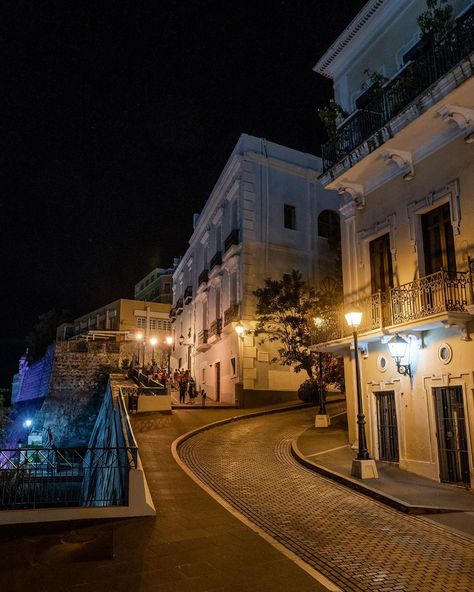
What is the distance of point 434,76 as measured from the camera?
38.3 ft

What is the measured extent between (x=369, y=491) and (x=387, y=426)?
3798mm

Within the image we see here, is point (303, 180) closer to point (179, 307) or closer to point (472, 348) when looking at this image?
point (179, 307)

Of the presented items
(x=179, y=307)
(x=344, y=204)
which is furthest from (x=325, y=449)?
(x=179, y=307)

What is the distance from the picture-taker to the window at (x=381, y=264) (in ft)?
47.0

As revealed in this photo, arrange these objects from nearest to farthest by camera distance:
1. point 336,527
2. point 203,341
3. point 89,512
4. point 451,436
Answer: point 336,527, point 89,512, point 451,436, point 203,341

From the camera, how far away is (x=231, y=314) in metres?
28.1

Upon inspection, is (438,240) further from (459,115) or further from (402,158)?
(459,115)

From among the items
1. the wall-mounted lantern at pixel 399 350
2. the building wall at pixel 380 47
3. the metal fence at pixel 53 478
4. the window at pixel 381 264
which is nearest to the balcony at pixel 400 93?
the building wall at pixel 380 47

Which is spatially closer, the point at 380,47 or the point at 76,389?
the point at 380,47

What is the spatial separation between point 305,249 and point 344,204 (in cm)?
1325

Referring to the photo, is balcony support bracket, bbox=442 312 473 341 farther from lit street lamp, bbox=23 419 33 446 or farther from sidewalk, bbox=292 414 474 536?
lit street lamp, bbox=23 419 33 446

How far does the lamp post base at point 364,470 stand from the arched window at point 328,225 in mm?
19786

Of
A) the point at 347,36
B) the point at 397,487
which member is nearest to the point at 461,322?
the point at 397,487

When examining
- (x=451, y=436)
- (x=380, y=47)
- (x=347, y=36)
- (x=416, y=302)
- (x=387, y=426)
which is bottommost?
(x=451, y=436)
